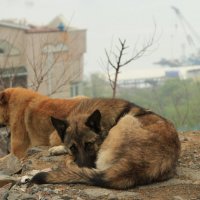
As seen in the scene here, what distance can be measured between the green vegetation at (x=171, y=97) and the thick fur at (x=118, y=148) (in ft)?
26.0

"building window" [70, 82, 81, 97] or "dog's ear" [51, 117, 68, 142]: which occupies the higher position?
"dog's ear" [51, 117, 68, 142]

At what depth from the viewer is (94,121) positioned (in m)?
5.64

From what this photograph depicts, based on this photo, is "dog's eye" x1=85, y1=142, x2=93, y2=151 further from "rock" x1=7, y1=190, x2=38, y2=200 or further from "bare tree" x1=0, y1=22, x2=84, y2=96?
"bare tree" x1=0, y1=22, x2=84, y2=96

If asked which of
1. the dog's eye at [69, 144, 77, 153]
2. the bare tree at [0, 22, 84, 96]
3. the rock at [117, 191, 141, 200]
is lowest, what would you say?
the rock at [117, 191, 141, 200]

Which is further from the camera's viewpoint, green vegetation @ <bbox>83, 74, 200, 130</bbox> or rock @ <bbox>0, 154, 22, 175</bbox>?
green vegetation @ <bbox>83, 74, 200, 130</bbox>

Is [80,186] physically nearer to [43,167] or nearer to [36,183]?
[36,183]

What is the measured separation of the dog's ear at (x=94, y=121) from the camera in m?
5.59

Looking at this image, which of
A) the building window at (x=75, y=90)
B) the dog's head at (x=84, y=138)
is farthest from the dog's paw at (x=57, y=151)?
the building window at (x=75, y=90)

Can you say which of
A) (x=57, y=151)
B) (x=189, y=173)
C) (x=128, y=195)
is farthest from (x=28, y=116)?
(x=128, y=195)

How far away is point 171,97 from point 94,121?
41.7 feet

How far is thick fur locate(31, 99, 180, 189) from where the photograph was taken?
4957mm

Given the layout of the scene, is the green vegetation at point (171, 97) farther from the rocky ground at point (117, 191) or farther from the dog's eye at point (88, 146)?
the dog's eye at point (88, 146)

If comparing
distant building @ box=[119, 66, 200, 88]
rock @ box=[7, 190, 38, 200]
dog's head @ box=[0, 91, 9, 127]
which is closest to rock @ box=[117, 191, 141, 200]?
rock @ box=[7, 190, 38, 200]

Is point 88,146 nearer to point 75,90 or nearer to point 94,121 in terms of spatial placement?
point 94,121
